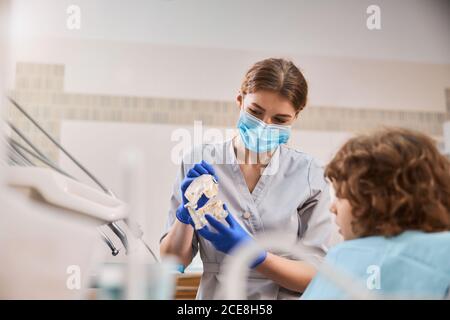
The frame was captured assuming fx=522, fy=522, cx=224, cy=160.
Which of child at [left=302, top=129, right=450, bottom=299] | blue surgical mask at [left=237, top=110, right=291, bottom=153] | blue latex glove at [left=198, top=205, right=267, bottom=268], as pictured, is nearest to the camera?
child at [left=302, top=129, right=450, bottom=299]

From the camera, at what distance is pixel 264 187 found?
1.29 metres

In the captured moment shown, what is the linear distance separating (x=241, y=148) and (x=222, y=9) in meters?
0.34

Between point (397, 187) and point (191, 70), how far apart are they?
1.91 ft

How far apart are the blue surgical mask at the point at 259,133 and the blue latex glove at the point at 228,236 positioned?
0.67 ft

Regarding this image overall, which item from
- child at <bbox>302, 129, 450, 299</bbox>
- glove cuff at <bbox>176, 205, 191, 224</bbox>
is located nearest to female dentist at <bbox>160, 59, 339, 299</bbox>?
glove cuff at <bbox>176, 205, 191, 224</bbox>

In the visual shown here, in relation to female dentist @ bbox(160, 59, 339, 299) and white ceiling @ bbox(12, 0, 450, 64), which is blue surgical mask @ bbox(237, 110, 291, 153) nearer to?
female dentist @ bbox(160, 59, 339, 299)

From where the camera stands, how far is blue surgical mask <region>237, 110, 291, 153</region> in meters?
1.27

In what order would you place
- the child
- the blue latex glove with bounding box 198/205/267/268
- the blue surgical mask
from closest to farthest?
the child < the blue latex glove with bounding box 198/205/267/268 < the blue surgical mask

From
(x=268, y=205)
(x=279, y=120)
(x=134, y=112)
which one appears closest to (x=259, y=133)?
(x=279, y=120)

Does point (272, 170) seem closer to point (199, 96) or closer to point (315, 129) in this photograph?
point (315, 129)

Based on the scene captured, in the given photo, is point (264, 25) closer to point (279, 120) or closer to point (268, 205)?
point (279, 120)

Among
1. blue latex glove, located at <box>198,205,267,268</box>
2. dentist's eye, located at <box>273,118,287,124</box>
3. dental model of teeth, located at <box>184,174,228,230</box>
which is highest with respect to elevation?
dentist's eye, located at <box>273,118,287,124</box>

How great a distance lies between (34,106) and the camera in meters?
1.20
